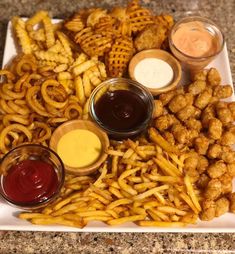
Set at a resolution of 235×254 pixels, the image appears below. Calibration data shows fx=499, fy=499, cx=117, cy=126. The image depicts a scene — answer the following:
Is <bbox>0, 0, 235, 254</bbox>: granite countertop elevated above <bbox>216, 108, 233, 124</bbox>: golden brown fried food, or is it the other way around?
<bbox>216, 108, 233, 124</bbox>: golden brown fried food

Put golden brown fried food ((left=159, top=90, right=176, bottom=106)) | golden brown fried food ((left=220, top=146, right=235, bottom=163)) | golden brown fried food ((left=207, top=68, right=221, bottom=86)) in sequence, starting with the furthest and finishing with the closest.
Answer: golden brown fried food ((left=207, top=68, right=221, bottom=86)) → golden brown fried food ((left=159, top=90, right=176, bottom=106)) → golden brown fried food ((left=220, top=146, right=235, bottom=163))

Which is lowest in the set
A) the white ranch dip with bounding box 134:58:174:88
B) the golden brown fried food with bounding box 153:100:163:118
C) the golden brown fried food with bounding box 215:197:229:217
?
the golden brown fried food with bounding box 215:197:229:217

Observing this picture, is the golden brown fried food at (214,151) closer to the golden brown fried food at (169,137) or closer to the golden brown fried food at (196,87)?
the golden brown fried food at (169,137)

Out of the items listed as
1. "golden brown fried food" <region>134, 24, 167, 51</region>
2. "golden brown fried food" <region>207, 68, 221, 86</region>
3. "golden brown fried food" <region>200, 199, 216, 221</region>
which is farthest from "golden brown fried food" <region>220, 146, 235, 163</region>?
"golden brown fried food" <region>134, 24, 167, 51</region>

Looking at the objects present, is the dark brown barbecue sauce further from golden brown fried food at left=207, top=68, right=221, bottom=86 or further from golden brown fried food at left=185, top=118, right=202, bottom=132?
golden brown fried food at left=207, top=68, right=221, bottom=86

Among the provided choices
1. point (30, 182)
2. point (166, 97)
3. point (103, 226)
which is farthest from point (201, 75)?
point (30, 182)

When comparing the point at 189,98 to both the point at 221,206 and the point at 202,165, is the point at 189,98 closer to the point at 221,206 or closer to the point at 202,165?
the point at 202,165

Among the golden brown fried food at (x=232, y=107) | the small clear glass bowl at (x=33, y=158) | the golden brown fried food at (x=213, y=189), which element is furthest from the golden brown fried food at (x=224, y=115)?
the small clear glass bowl at (x=33, y=158)

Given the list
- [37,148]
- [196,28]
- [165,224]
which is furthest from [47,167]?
[196,28]
